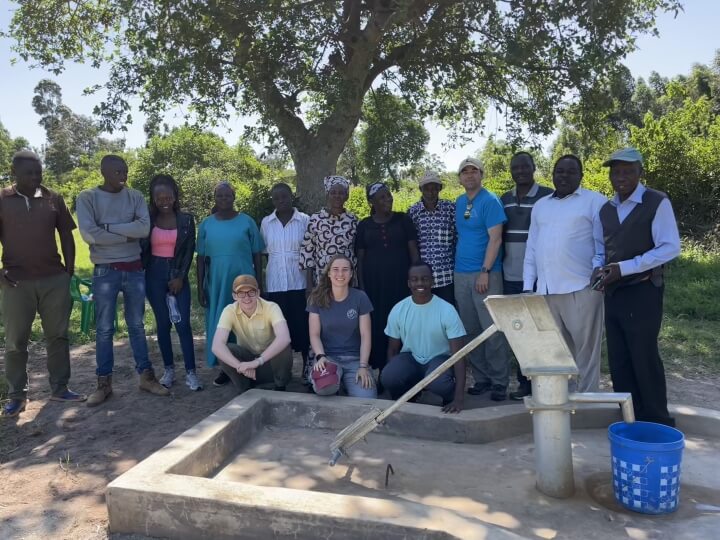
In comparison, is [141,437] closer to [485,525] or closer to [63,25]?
[485,525]

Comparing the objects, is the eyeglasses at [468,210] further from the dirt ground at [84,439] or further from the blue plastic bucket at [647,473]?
the blue plastic bucket at [647,473]

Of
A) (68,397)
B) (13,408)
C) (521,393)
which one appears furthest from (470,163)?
(13,408)

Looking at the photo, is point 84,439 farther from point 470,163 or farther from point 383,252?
point 470,163

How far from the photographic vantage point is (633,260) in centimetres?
354

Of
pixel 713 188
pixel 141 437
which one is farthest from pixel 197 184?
pixel 141 437

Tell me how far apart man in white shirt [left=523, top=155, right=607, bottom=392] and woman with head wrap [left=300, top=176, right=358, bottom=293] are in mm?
1484

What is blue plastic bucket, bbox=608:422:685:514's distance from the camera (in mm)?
2801

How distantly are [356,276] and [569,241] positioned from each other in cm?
173

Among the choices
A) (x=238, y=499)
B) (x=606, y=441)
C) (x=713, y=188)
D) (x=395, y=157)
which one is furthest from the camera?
(x=395, y=157)

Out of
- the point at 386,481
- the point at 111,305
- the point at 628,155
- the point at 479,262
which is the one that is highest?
the point at 628,155

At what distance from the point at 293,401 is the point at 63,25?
337 inches

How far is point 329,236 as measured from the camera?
15.8 feet

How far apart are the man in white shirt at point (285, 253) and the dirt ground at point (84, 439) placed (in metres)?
0.76

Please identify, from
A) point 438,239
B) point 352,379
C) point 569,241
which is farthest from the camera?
point 438,239
